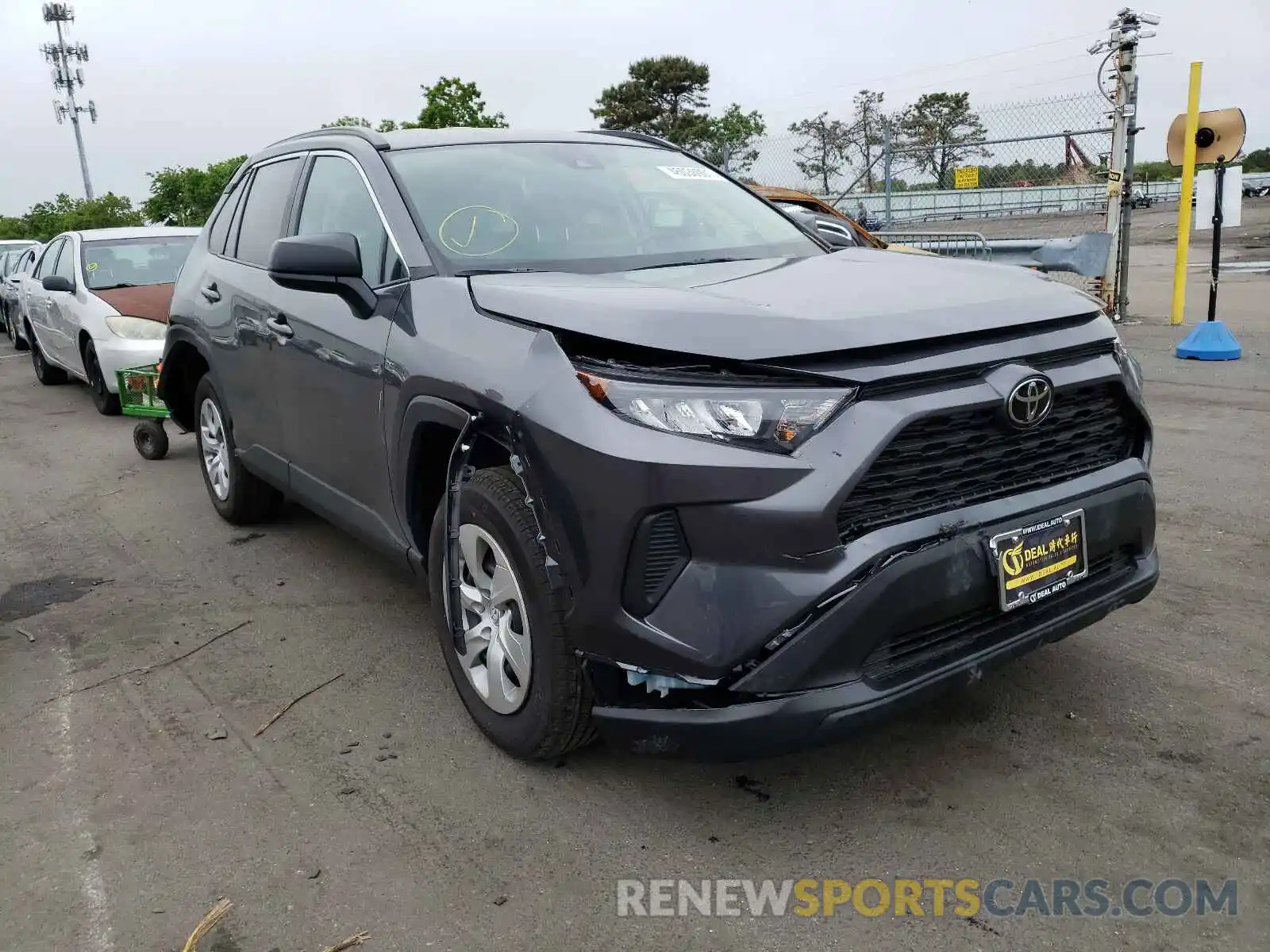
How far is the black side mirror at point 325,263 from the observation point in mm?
3336

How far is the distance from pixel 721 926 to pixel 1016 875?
0.71 metres

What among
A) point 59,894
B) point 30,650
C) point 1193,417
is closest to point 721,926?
point 59,894

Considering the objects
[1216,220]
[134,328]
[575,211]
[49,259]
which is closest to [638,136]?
[575,211]

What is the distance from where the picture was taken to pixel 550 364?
2.62 metres

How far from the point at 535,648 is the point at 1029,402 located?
1.38m

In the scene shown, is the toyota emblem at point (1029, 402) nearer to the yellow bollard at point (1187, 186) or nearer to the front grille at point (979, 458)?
the front grille at point (979, 458)

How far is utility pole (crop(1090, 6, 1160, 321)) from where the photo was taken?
433 inches

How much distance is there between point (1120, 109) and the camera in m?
11.2

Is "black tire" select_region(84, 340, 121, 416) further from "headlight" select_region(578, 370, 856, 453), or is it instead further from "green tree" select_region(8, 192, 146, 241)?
"green tree" select_region(8, 192, 146, 241)

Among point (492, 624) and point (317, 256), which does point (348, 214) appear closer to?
point (317, 256)

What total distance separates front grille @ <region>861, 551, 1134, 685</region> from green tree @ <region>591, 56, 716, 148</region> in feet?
186

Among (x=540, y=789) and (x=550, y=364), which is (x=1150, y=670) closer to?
(x=540, y=789)

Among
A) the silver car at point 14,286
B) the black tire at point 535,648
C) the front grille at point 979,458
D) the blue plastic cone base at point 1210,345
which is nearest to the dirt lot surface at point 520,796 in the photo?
the black tire at point 535,648

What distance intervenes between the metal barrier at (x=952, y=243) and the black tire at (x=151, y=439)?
888 cm
